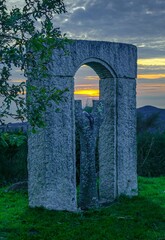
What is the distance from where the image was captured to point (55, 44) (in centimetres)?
793

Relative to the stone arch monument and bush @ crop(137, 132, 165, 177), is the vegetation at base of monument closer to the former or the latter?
the stone arch monument

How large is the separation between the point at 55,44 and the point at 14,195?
20.7ft

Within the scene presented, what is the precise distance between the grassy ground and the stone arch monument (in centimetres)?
47

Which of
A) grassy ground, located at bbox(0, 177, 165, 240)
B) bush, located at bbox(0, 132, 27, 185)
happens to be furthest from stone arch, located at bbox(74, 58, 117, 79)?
bush, located at bbox(0, 132, 27, 185)

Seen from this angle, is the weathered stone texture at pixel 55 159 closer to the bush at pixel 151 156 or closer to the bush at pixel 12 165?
the bush at pixel 12 165

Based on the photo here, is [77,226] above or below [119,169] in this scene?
below

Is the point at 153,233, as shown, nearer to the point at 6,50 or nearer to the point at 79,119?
the point at 79,119

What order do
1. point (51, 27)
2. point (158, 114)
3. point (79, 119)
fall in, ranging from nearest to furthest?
point (51, 27) < point (79, 119) < point (158, 114)

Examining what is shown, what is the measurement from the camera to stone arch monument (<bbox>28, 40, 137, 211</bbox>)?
34.7ft

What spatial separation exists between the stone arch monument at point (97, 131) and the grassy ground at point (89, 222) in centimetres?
47

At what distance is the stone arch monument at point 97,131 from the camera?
1058cm

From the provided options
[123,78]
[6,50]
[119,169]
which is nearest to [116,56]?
[123,78]

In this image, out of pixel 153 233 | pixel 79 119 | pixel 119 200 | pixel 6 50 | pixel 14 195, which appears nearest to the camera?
pixel 6 50

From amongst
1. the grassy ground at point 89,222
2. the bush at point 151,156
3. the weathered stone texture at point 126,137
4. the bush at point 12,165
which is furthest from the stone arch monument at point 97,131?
the bush at point 151,156
